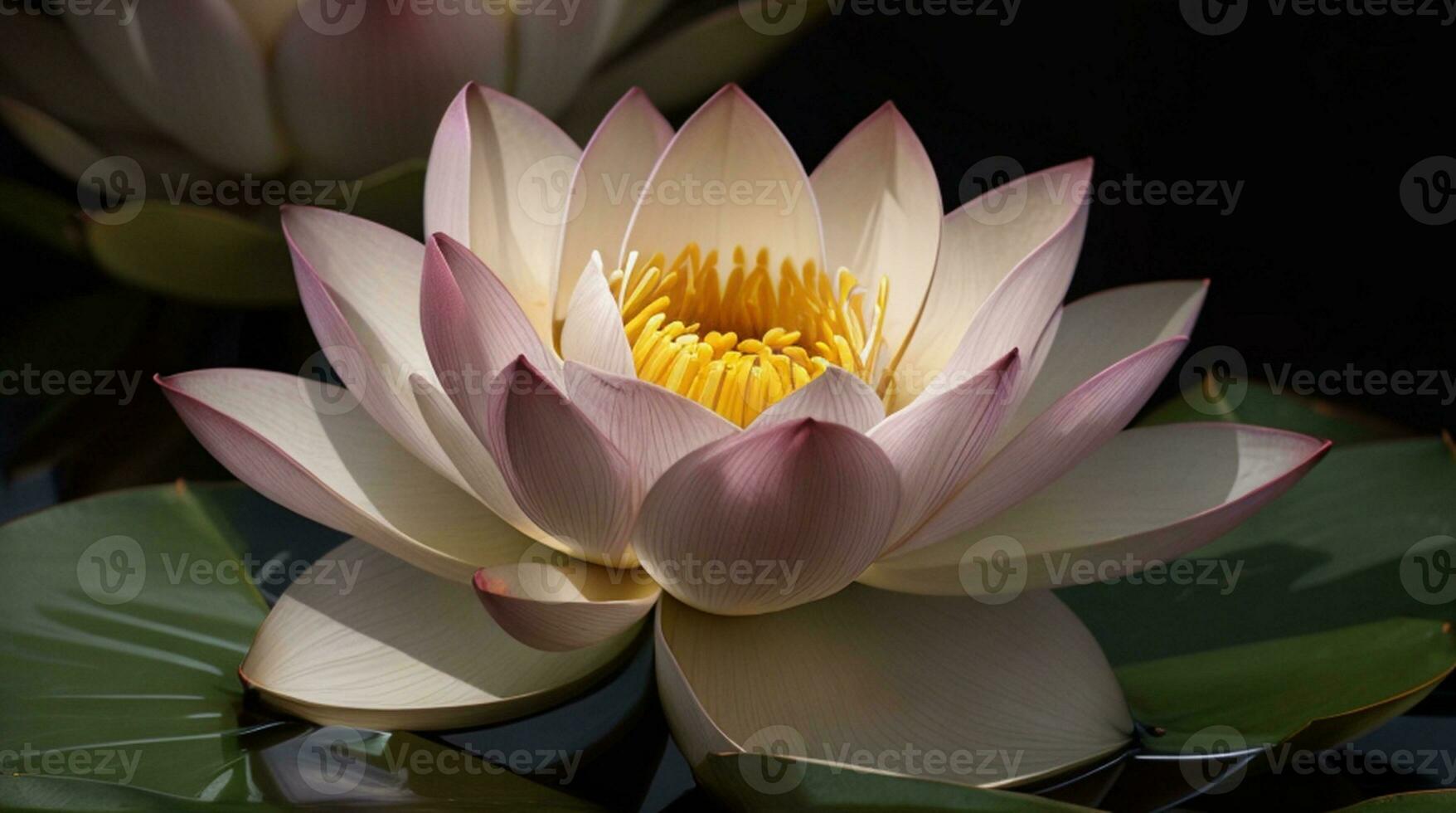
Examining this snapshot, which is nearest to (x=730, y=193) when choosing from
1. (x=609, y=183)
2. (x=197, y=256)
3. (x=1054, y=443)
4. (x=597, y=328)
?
(x=609, y=183)

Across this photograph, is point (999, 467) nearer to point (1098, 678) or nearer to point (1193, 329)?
point (1098, 678)

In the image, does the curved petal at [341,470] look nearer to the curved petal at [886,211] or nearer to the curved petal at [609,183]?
the curved petal at [609,183]

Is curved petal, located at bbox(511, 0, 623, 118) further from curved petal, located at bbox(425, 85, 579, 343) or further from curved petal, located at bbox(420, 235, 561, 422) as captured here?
curved petal, located at bbox(420, 235, 561, 422)

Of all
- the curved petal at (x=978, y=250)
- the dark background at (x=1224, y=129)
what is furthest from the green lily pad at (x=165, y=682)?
the dark background at (x=1224, y=129)

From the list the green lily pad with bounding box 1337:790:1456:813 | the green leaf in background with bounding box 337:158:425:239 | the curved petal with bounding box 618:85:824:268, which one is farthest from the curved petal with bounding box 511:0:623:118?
the green lily pad with bounding box 1337:790:1456:813

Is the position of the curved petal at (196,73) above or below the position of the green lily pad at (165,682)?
above

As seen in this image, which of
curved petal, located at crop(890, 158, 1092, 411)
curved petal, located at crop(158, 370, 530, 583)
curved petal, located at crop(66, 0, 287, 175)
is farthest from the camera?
curved petal, located at crop(66, 0, 287, 175)

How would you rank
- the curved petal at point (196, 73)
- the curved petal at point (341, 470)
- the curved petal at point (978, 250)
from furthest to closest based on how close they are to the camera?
the curved petal at point (196, 73) → the curved petal at point (978, 250) → the curved petal at point (341, 470)

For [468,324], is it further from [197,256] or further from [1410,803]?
[1410,803]
